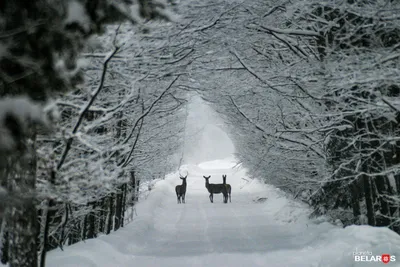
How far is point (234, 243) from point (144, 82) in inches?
214

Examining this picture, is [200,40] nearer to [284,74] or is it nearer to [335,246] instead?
[284,74]

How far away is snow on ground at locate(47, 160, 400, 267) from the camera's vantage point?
7.28 metres

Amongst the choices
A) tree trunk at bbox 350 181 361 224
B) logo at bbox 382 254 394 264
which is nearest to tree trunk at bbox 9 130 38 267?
logo at bbox 382 254 394 264

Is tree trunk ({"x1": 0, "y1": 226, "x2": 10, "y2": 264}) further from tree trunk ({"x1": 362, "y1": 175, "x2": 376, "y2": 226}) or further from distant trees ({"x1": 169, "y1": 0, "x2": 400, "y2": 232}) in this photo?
tree trunk ({"x1": 362, "y1": 175, "x2": 376, "y2": 226})

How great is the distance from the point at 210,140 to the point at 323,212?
3399 inches

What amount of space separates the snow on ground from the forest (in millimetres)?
757

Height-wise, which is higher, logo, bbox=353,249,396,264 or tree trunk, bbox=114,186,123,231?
tree trunk, bbox=114,186,123,231

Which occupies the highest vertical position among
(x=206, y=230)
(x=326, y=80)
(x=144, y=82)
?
(x=144, y=82)

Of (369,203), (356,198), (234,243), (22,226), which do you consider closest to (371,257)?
(369,203)

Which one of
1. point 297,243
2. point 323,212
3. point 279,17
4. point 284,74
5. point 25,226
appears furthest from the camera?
point 323,212

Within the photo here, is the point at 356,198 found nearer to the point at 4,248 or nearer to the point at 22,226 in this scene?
the point at 22,226

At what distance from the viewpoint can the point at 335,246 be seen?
796 cm

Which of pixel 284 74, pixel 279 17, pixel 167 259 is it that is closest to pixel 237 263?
pixel 167 259

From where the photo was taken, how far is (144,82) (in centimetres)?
784
